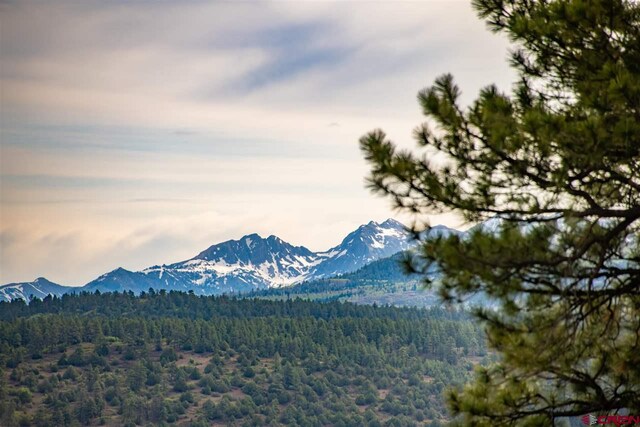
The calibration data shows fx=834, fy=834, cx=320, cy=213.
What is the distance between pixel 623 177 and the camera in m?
9.84

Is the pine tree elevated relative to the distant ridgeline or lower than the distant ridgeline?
elevated

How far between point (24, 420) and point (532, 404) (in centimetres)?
16482

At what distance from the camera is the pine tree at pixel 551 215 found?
9.29 m

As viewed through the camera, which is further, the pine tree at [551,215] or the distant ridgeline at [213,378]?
the distant ridgeline at [213,378]

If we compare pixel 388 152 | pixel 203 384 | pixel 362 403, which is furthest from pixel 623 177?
pixel 203 384

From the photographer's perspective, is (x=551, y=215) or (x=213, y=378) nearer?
(x=551, y=215)

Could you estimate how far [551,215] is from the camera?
9914 millimetres

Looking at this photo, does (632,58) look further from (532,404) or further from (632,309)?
(532,404)

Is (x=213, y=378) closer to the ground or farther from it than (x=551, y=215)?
closer to the ground

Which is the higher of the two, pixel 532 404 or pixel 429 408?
pixel 532 404

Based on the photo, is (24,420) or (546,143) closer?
(546,143)

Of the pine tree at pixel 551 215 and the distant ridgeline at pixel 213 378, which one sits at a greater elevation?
the pine tree at pixel 551 215

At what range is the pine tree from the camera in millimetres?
9289

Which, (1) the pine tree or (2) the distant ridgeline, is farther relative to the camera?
(2) the distant ridgeline
